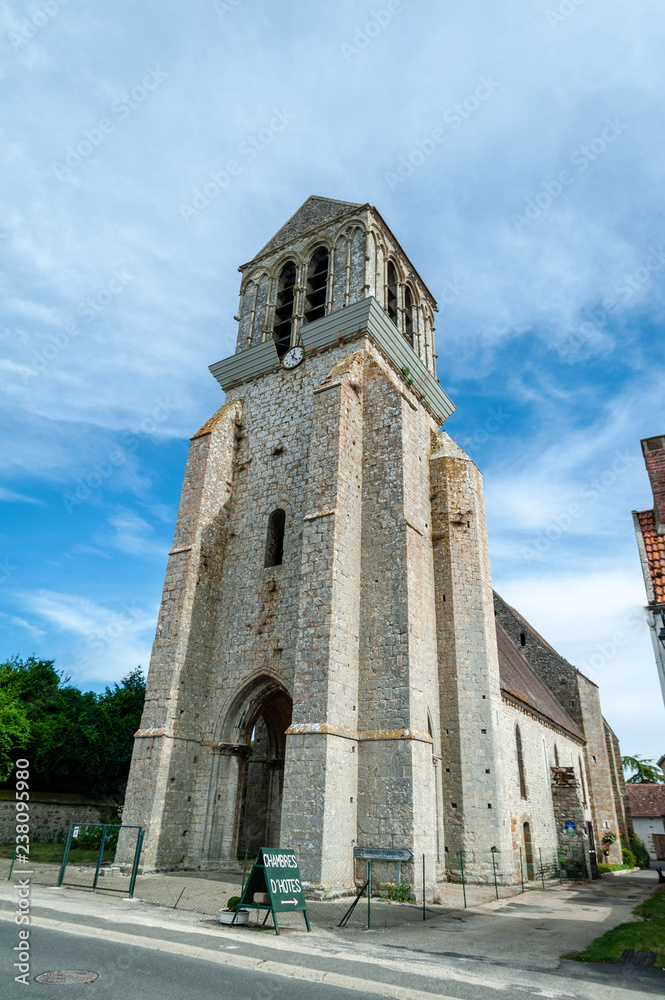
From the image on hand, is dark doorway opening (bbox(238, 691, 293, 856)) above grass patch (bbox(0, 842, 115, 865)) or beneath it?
above

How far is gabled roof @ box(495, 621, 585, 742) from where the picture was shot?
19.1 m

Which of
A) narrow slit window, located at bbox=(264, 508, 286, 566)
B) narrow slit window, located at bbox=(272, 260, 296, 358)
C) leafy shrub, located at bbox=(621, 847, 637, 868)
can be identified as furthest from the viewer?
leafy shrub, located at bbox=(621, 847, 637, 868)

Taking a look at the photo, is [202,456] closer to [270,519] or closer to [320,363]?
[270,519]

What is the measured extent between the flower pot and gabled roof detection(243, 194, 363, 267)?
19.9m

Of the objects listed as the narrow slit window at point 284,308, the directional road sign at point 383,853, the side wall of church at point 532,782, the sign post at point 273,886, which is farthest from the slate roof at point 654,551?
the narrow slit window at point 284,308

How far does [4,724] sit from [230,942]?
14.9m

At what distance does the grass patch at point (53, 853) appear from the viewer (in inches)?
580

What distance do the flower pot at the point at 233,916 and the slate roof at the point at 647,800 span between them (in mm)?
43645

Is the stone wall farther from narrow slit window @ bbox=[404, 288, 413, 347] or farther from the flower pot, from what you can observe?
narrow slit window @ bbox=[404, 288, 413, 347]

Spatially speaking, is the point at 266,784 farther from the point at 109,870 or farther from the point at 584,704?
the point at 584,704

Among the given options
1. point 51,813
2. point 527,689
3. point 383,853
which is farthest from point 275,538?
point 51,813

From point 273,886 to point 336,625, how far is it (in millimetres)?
5386

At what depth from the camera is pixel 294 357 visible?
18.1 metres

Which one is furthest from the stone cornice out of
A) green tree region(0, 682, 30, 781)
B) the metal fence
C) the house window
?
green tree region(0, 682, 30, 781)
